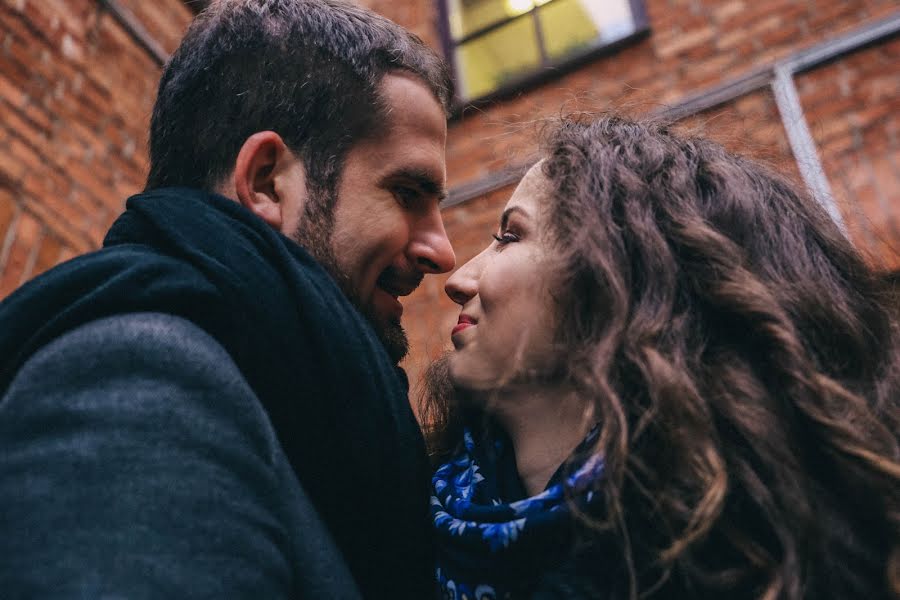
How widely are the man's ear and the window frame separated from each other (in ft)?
6.53

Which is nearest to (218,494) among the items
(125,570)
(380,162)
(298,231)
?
(125,570)

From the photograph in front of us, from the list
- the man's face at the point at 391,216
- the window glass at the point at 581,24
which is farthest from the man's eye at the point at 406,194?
the window glass at the point at 581,24

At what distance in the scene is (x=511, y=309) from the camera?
4.49 ft

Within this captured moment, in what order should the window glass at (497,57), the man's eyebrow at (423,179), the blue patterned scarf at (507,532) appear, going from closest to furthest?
the blue patterned scarf at (507,532), the man's eyebrow at (423,179), the window glass at (497,57)

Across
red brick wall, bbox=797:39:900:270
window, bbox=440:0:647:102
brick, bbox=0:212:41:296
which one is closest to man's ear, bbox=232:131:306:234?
brick, bbox=0:212:41:296

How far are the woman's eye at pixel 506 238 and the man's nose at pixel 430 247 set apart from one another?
315 millimetres

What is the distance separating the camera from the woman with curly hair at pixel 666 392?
93 cm

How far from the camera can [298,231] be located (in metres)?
1.56

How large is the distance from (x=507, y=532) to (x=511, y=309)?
449 mm

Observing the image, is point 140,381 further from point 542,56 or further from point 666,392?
point 542,56

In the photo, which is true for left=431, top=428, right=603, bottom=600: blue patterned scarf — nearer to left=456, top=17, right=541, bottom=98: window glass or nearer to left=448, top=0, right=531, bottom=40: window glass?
left=456, top=17, right=541, bottom=98: window glass

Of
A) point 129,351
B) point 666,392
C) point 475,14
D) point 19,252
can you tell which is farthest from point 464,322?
point 475,14

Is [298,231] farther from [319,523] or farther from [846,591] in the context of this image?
[846,591]

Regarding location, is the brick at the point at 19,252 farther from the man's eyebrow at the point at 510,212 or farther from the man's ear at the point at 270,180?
the man's eyebrow at the point at 510,212
